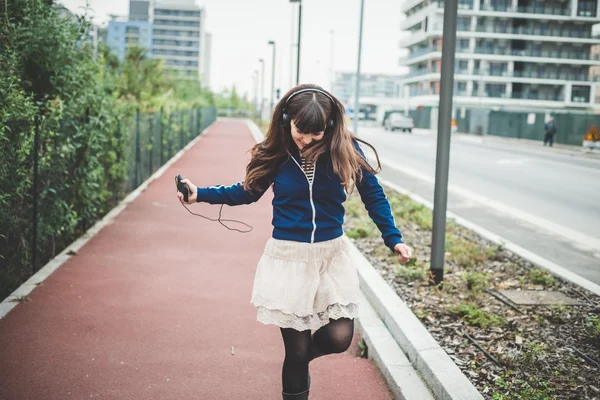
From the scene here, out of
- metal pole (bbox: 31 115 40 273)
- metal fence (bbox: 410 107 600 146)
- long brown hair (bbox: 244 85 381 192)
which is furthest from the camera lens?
metal fence (bbox: 410 107 600 146)

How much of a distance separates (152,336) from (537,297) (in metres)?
3.60

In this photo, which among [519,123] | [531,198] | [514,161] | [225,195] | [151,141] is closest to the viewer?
[225,195]

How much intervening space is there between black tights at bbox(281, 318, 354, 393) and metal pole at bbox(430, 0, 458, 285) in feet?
10.4

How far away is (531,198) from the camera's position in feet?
46.1

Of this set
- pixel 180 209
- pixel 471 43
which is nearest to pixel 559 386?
pixel 180 209

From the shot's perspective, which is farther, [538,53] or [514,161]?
[538,53]

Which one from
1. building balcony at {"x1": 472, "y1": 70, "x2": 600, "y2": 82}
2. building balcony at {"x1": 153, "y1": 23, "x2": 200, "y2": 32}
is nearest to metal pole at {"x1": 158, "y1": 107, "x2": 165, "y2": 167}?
building balcony at {"x1": 472, "y1": 70, "x2": 600, "y2": 82}

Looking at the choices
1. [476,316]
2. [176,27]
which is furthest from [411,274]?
[176,27]

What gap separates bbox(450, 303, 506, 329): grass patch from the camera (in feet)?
16.7

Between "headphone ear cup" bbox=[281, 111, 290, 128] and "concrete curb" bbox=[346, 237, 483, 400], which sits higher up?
"headphone ear cup" bbox=[281, 111, 290, 128]

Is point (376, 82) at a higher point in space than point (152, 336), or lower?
higher

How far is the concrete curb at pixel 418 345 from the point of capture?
368cm

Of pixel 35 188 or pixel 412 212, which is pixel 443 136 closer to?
pixel 35 188

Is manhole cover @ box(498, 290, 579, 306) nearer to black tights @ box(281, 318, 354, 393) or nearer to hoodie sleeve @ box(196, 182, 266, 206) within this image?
black tights @ box(281, 318, 354, 393)
